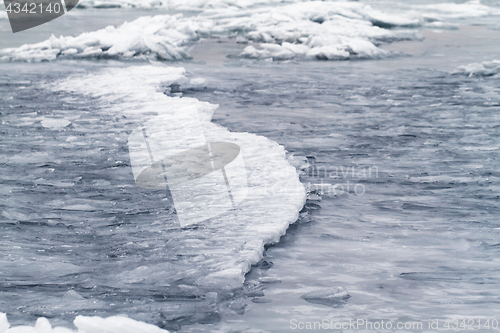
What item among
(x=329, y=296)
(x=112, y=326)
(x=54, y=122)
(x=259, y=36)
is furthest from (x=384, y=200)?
(x=259, y=36)

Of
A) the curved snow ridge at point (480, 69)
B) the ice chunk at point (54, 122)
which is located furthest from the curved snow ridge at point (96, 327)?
the curved snow ridge at point (480, 69)

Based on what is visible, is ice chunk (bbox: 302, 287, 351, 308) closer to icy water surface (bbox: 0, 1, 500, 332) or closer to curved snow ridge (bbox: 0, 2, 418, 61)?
icy water surface (bbox: 0, 1, 500, 332)

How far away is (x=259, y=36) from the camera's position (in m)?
10.8

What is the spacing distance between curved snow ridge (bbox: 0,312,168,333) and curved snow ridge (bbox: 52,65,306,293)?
1.06 feet

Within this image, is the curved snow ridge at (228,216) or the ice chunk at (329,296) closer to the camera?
the ice chunk at (329,296)

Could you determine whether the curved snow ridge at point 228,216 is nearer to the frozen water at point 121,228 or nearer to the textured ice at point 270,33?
the frozen water at point 121,228

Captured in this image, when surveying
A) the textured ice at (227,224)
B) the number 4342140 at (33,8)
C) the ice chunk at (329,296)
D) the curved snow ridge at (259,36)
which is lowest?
the ice chunk at (329,296)

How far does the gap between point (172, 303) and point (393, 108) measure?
411 cm

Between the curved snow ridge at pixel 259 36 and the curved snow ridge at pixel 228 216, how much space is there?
338 cm

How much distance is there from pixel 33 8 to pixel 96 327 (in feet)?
47.2

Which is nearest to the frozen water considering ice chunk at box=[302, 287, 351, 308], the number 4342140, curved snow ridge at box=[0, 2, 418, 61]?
ice chunk at box=[302, 287, 351, 308]

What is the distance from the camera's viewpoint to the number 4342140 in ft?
45.7

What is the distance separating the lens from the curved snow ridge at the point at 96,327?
74.7 inches

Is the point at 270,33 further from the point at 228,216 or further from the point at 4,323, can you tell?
the point at 4,323
